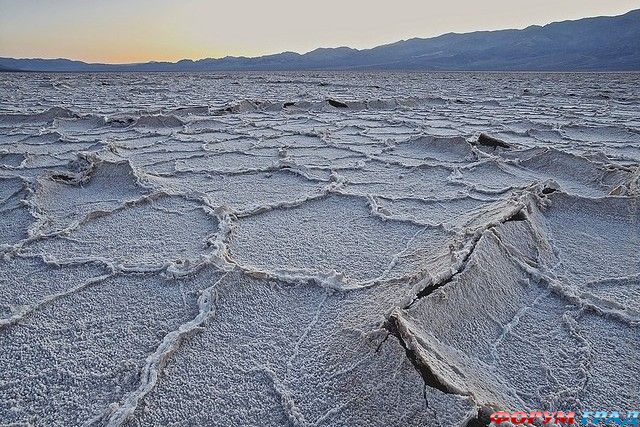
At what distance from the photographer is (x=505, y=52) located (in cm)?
7894

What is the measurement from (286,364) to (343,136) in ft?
10.2

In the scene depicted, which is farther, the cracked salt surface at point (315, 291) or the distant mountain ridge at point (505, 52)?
the distant mountain ridge at point (505, 52)

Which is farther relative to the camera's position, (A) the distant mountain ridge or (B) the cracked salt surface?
(A) the distant mountain ridge

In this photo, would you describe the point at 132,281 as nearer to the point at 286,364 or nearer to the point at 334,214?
the point at 286,364

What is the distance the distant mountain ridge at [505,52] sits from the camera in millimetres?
61031

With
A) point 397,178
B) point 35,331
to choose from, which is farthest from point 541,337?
point 397,178

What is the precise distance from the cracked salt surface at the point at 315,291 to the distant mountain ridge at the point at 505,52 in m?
56.6

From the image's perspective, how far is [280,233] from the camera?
5.74 feet

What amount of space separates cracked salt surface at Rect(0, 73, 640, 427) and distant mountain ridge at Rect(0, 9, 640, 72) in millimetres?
56555

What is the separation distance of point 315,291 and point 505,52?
88851mm

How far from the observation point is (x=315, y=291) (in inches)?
51.2

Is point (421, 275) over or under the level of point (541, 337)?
over

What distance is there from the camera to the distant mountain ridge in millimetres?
61031

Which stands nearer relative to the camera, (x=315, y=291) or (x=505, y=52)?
(x=315, y=291)
